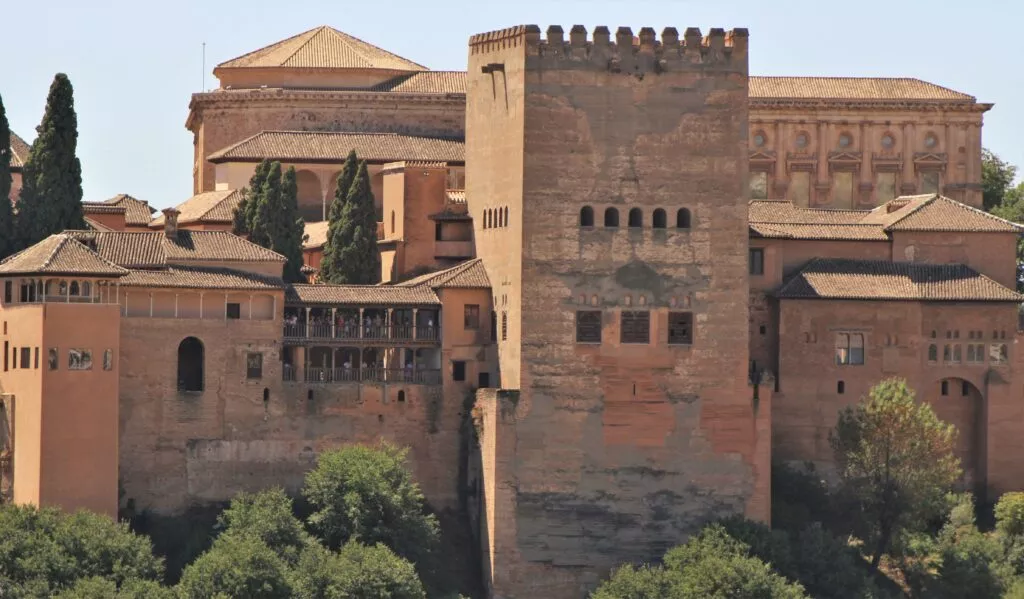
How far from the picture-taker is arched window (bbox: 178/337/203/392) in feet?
230

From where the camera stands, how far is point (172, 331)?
228ft

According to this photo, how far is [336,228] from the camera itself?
76375mm

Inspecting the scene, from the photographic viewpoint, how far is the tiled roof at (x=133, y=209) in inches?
3228

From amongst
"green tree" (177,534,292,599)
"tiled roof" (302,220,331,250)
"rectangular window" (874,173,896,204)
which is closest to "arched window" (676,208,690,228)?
"tiled roof" (302,220,331,250)

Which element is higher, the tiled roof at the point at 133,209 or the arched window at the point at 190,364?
the tiled roof at the point at 133,209

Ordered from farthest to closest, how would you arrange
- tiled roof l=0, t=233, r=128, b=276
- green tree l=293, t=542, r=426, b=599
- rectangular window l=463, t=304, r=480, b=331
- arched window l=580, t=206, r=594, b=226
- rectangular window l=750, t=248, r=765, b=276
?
rectangular window l=750, t=248, r=765, b=276 → rectangular window l=463, t=304, r=480, b=331 → arched window l=580, t=206, r=594, b=226 → tiled roof l=0, t=233, r=128, b=276 → green tree l=293, t=542, r=426, b=599

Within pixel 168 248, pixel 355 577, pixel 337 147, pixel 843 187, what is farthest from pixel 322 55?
pixel 355 577

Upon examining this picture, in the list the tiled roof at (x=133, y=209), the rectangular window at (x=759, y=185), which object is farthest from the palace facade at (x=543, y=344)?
the rectangular window at (x=759, y=185)

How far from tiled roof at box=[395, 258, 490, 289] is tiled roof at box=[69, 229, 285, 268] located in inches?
141

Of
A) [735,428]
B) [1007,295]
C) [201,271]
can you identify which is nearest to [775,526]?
[735,428]

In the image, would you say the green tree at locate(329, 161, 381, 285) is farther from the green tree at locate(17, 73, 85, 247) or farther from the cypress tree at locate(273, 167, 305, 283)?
the green tree at locate(17, 73, 85, 247)

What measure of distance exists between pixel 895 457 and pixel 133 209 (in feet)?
72.7

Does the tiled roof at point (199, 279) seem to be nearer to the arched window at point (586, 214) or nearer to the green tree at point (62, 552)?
the green tree at point (62, 552)

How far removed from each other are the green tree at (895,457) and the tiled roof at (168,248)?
1364cm
